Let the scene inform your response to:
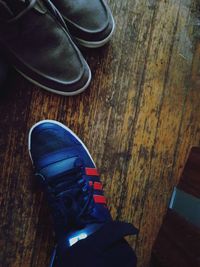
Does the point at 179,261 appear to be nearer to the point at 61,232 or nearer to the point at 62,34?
the point at 61,232

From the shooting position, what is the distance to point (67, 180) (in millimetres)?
1039

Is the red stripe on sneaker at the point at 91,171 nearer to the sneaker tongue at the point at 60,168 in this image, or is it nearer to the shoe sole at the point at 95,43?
the sneaker tongue at the point at 60,168

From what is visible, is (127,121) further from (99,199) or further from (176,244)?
(176,244)

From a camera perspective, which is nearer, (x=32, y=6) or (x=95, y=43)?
(x=32, y=6)

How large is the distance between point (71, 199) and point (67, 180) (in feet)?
0.16

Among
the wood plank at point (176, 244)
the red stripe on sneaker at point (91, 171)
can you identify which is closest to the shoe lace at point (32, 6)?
→ the red stripe on sneaker at point (91, 171)

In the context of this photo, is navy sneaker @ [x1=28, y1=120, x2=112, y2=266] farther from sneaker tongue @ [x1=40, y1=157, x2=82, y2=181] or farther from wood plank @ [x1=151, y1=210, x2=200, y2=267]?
wood plank @ [x1=151, y1=210, x2=200, y2=267]

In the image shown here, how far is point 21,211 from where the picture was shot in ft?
3.42

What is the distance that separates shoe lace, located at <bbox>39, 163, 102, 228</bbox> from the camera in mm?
1012

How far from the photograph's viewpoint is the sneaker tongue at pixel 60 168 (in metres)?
1.03

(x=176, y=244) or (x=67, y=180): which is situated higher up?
(x=67, y=180)

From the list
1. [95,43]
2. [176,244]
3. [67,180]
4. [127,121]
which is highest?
[95,43]

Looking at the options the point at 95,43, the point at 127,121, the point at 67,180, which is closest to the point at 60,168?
the point at 67,180

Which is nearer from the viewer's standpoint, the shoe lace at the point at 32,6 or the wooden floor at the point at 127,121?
the shoe lace at the point at 32,6
